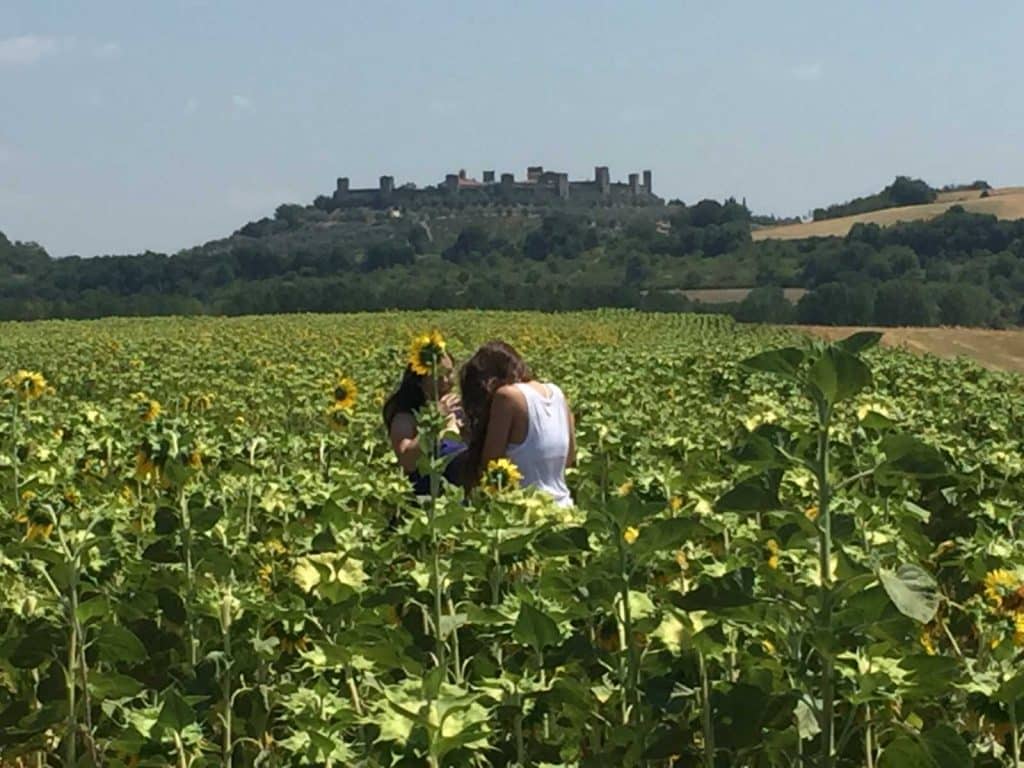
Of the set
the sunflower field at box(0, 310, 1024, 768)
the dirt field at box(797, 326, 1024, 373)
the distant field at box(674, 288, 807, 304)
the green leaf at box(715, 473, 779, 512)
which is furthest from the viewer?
the distant field at box(674, 288, 807, 304)

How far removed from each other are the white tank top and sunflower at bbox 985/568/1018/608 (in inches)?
119

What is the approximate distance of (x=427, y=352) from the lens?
4535 millimetres

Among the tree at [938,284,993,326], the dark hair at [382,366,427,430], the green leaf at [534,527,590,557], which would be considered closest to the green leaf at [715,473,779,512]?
the green leaf at [534,527,590,557]

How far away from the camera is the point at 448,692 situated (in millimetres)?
2609

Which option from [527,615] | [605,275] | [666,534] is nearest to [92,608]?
[527,615]

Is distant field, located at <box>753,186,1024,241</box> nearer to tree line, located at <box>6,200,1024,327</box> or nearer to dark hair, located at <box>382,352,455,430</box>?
tree line, located at <box>6,200,1024,327</box>

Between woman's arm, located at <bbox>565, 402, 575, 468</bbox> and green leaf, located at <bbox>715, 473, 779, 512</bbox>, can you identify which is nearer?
green leaf, located at <bbox>715, 473, 779, 512</bbox>

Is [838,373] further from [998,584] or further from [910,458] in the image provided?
[998,584]

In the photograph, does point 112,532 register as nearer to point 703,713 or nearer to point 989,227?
point 703,713

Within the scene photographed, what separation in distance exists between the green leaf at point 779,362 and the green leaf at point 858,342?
0.07 m

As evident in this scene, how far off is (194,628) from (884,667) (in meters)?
1.78

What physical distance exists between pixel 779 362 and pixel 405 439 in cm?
459

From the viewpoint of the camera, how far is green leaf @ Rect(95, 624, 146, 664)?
338cm

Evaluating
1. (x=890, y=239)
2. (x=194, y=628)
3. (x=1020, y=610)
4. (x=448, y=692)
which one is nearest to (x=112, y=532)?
(x=194, y=628)
